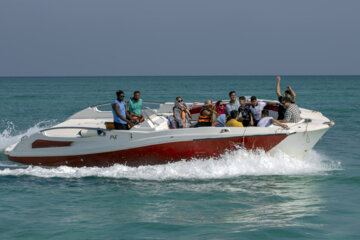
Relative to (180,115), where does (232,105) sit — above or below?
above

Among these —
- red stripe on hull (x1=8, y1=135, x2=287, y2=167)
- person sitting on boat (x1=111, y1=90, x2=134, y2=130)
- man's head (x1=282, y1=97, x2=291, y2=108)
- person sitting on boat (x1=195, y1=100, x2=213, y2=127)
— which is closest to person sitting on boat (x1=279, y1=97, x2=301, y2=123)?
man's head (x1=282, y1=97, x2=291, y2=108)

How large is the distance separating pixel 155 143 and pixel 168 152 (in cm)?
30

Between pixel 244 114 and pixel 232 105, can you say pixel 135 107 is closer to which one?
pixel 232 105

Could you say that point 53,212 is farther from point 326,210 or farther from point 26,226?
point 326,210

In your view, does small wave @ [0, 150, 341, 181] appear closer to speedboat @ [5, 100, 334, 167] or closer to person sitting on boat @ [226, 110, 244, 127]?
speedboat @ [5, 100, 334, 167]

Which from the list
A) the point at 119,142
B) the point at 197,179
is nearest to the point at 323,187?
the point at 197,179

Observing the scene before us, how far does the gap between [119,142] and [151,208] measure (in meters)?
2.08

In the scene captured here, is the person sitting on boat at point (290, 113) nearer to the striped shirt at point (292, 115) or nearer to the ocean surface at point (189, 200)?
the striped shirt at point (292, 115)

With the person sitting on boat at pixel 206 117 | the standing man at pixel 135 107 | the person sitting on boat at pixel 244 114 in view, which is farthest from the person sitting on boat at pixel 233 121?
the standing man at pixel 135 107

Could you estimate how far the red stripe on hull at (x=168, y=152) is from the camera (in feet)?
29.9

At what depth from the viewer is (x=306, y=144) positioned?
9.41 metres

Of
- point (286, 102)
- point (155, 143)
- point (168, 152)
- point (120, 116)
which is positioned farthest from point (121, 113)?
point (286, 102)

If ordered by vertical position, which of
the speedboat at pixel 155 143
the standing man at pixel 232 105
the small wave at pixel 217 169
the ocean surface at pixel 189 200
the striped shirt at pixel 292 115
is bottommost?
the ocean surface at pixel 189 200

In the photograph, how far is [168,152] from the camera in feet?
30.7
